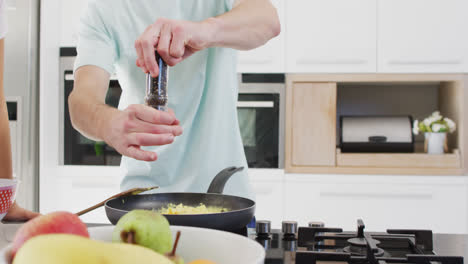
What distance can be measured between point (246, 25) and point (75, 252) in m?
0.81

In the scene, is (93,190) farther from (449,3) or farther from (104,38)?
(449,3)

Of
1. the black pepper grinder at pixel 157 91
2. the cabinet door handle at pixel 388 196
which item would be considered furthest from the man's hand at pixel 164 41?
the cabinet door handle at pixel 388 196

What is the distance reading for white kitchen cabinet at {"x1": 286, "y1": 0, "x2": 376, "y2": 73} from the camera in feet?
7.30

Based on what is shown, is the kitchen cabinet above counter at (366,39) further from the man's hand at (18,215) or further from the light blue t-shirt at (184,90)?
the man's hand at (18,215)

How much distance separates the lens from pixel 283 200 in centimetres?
218

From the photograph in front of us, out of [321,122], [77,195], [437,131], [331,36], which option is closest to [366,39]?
[331,36]

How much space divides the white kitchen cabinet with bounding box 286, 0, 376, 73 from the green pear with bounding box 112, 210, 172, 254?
1929 millimetres

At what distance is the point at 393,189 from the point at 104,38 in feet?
5.06

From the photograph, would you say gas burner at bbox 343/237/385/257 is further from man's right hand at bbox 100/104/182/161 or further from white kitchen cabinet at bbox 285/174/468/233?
white kitchen cabinet at bbox 285/174/468/233

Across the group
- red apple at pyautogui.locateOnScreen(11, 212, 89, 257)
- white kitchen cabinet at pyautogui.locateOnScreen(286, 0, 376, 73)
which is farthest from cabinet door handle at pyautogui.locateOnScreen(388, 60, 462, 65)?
red apple at pyautogui.locateOnScreen(11, 212, 89, 257)

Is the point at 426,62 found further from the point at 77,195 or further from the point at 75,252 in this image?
the point at 75,252

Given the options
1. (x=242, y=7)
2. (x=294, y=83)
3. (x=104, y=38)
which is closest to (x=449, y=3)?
(x=294, y=83)

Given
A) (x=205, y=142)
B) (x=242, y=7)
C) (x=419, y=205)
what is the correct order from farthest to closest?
(x=419, y=205)
(x=205, y=142)
(x=242, y=7)

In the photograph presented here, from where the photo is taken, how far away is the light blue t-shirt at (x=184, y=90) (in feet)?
3.70
